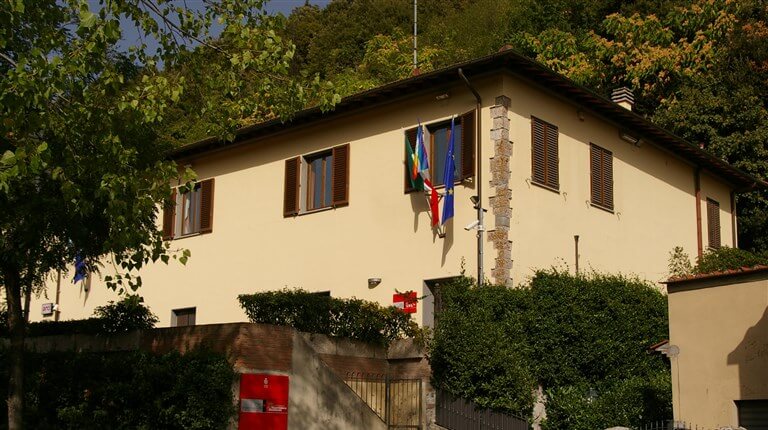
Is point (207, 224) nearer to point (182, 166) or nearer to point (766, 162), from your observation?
point (182, 166)

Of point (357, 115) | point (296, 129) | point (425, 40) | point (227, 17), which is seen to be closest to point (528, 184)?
point (357, 115)

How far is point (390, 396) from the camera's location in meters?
18.9

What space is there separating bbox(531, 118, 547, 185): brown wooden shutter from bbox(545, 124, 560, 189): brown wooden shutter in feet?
0.51

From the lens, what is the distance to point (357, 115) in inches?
922

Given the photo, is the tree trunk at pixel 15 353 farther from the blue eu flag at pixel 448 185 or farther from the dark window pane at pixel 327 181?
the dark window pane at pixel 327 181

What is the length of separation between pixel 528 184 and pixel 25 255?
10228 mm

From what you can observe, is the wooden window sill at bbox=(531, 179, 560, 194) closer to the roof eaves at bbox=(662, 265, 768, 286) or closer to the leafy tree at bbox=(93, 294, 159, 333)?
the roof eaves at bbox=(662, 265, 768, 286)

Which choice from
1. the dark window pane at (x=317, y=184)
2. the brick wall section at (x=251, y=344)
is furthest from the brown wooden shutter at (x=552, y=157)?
the brick wall section at (x=251, y=344)

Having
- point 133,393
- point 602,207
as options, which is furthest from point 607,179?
point 133,393

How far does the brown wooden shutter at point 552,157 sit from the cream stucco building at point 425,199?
41 millimetres

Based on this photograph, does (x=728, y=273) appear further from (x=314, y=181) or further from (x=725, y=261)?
(x=314, y=181)

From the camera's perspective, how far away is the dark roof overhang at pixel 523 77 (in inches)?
821

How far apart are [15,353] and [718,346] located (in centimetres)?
1036

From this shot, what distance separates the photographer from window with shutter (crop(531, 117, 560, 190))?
21547mm
